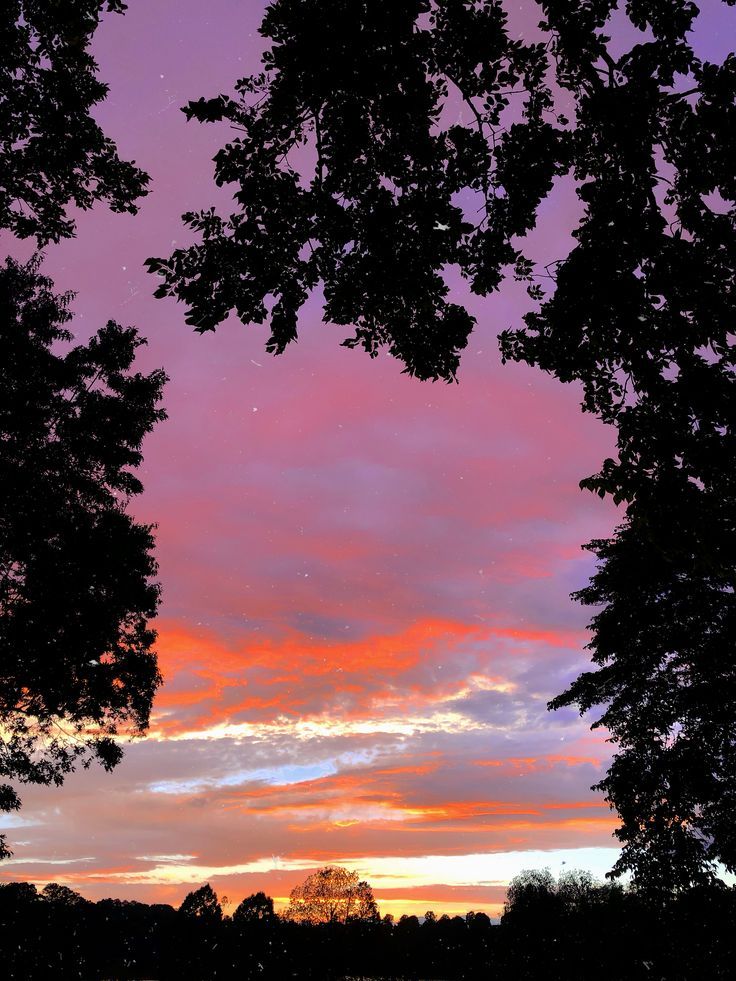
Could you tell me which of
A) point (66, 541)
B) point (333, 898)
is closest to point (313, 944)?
point (66, 541)

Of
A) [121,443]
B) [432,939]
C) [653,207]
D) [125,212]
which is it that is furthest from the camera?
[432,939]

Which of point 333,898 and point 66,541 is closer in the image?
point 66,541

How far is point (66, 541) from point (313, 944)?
15.1 m

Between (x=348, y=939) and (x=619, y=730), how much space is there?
43.1 feet

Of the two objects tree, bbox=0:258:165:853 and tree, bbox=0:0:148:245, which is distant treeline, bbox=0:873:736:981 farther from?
tree, bbox=0:0:148:245

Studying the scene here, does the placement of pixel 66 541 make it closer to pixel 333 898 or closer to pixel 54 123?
pixel 54 123

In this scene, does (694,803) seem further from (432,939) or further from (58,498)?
(58,498)

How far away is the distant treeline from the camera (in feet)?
57.8

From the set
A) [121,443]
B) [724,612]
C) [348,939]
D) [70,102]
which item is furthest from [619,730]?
[70,102]

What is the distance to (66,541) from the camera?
21.4 metres

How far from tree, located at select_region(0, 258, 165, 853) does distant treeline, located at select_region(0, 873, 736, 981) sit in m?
4.99

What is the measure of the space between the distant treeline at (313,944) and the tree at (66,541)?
197 inches

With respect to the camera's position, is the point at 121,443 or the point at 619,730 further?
the point at 619,730

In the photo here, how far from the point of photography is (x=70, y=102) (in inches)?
462
